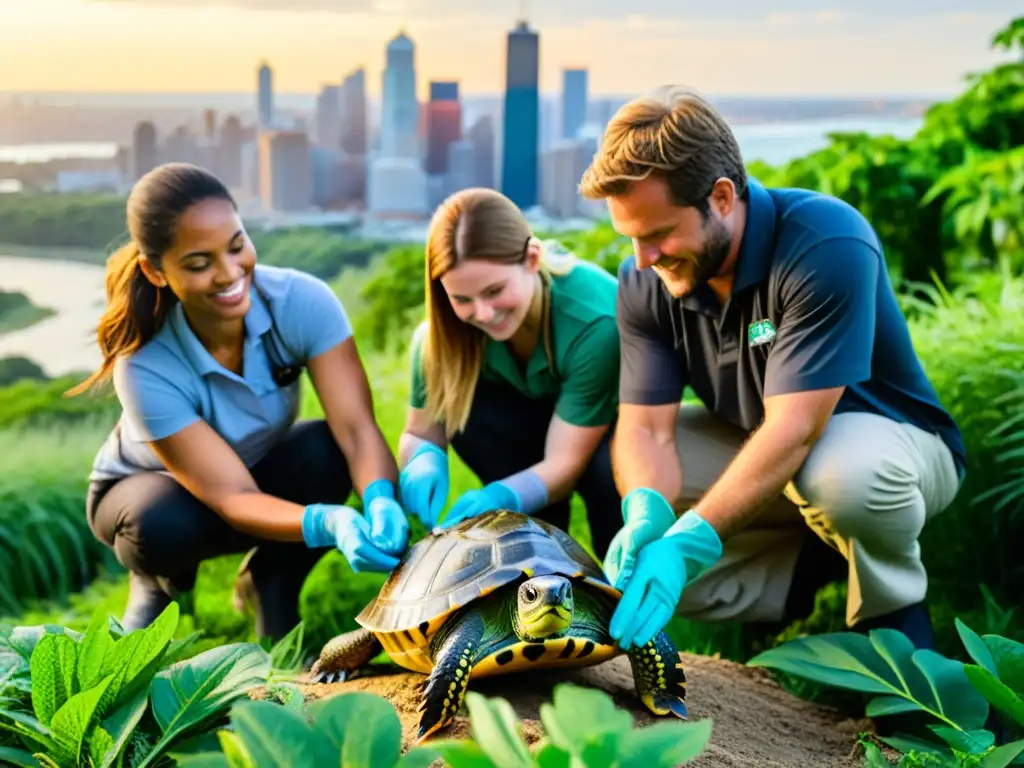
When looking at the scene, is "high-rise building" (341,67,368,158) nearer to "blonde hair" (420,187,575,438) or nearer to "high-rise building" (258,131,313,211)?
"high-rise building" (258,131,313,211)

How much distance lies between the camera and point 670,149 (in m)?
2.42

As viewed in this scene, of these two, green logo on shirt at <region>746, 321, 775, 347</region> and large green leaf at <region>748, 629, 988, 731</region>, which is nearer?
large green leaf at <region>748, 629, 988, 731</region>

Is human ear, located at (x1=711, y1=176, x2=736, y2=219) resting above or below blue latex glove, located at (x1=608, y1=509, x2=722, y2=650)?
above

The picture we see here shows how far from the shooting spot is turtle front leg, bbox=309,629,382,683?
2.48 meters

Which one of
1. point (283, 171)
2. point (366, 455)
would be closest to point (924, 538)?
point (366, 455)

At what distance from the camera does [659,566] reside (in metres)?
2.31

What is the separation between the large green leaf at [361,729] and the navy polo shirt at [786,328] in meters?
1.43

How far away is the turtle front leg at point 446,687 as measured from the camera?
6.75 feet

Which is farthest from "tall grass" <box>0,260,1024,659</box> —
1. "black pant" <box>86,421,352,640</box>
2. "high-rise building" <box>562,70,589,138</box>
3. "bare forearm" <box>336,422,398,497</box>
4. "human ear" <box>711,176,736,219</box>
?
"high-rise building" <box>562,70,589,138</box>

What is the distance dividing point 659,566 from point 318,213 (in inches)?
186

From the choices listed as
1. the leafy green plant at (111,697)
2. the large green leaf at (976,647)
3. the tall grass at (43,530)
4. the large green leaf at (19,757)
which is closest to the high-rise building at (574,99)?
the tall grass at (43,530)

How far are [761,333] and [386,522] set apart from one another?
99cm

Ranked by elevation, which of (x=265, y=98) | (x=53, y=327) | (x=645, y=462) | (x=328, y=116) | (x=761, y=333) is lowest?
(x=53, y=327)

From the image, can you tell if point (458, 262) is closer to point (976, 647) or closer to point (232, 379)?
point (232, 379)
